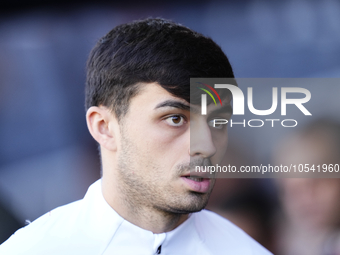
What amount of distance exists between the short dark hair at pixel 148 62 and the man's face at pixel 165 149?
55 millimetres

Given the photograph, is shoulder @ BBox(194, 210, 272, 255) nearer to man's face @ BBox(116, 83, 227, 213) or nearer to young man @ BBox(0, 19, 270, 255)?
young man @ BBox(0, 19, 270, 255)

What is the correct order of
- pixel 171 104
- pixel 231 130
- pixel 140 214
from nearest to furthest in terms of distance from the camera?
pixel 171 104, pixel 140 214, pixel 231 130

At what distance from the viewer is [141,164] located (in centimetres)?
136

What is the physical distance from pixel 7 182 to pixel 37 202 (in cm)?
24

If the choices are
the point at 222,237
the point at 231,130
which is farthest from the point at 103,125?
the point at 231,130

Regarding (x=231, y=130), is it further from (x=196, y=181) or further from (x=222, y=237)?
(x=196, y=181)

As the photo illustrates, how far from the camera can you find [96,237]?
1.39 metres

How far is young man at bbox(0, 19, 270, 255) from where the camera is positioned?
1.34 metres

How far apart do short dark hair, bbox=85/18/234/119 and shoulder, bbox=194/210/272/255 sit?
0.77 meters

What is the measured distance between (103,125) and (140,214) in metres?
0.46

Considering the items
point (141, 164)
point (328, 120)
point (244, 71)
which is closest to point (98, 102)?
point (141, 164)

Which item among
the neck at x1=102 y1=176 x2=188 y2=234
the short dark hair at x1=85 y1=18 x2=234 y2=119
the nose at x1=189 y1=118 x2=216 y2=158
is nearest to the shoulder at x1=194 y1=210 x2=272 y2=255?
the neck at x1=102 y1=176 x2=188 y2=234

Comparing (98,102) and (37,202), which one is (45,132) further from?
(98,102)

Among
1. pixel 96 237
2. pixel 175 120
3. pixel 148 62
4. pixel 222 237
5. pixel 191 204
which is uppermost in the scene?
pixel 148 62
